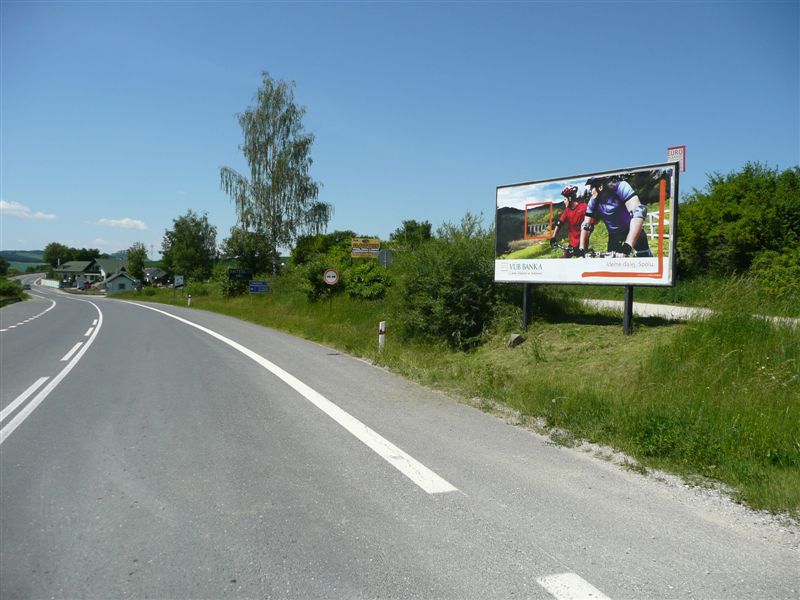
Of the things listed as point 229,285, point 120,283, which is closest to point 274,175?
point 229,285

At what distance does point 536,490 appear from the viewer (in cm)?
495

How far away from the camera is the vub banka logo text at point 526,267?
44.6ft

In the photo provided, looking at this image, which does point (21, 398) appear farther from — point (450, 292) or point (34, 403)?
point (450, 292)

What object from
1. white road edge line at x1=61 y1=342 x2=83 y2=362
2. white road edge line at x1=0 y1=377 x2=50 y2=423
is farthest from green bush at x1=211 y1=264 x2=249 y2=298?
white road edge line at x1=0 y1=377 x2=50 y2=423

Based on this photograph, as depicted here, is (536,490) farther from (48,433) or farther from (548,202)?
(548,202)

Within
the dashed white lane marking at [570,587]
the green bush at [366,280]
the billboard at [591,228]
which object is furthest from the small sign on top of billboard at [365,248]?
the dashed white lane marking at [570,587]

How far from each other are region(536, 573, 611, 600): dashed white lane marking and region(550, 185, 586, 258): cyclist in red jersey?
1021 centimetres

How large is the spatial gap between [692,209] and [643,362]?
25434 mm

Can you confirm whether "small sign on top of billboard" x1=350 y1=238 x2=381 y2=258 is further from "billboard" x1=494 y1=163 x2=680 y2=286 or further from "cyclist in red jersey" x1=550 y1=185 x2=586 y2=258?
"cyclist in red jersey" x1=550 y1=185 x2=586 y2=258

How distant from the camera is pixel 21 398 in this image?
9.31 m

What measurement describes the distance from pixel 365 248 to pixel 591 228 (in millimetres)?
12700

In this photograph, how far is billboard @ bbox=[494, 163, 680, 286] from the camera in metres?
11.4

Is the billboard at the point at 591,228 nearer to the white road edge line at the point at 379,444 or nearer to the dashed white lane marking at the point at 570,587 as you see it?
the white road edge line at the point at 379,444

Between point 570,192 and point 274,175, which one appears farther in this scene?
point 274,175
